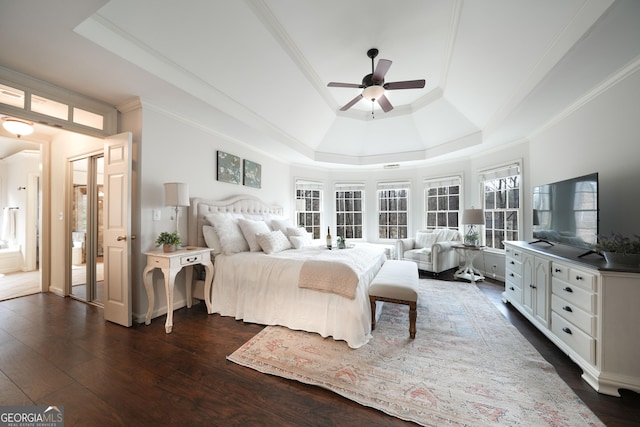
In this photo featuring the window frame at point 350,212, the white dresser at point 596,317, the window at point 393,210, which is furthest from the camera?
the window frame at point 350,212

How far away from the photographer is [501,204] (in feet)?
15.3

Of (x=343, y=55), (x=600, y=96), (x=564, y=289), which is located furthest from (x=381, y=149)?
(x=564, y=289)

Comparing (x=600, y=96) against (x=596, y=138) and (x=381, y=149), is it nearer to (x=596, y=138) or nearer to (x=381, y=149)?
(x=596, y=138)

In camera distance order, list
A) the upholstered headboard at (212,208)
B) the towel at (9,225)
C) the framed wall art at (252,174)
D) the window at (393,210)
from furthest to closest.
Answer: the window at (393,210), the towel at (9,225), the framed wall art at (252,174), the upholstered headboard at (212,208)

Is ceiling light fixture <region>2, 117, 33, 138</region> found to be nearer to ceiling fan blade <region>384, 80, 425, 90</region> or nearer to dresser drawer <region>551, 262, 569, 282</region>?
ceiling fan blade <region>384, 80, 425, 90</region>

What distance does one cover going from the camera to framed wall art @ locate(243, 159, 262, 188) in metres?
4.44

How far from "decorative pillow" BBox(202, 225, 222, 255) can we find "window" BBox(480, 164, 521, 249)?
509cm

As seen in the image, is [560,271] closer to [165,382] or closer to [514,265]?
[514,265]

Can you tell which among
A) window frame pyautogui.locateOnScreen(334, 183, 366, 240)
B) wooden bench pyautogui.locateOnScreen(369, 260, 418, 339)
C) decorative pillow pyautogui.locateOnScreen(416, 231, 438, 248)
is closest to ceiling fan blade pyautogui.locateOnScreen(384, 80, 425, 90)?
wooden bench pyautogui.locateOnScreen(369, 260, 418, 339)

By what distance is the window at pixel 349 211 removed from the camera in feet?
21.8

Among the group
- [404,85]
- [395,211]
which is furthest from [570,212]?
[395,211]

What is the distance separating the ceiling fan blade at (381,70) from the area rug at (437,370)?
116 inches

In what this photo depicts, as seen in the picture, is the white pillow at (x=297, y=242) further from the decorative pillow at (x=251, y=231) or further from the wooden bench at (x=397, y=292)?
the wooden bench at (x=397, y=292)

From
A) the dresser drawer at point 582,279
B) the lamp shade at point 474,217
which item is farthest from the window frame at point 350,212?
the dresser drawer at point 582,279
